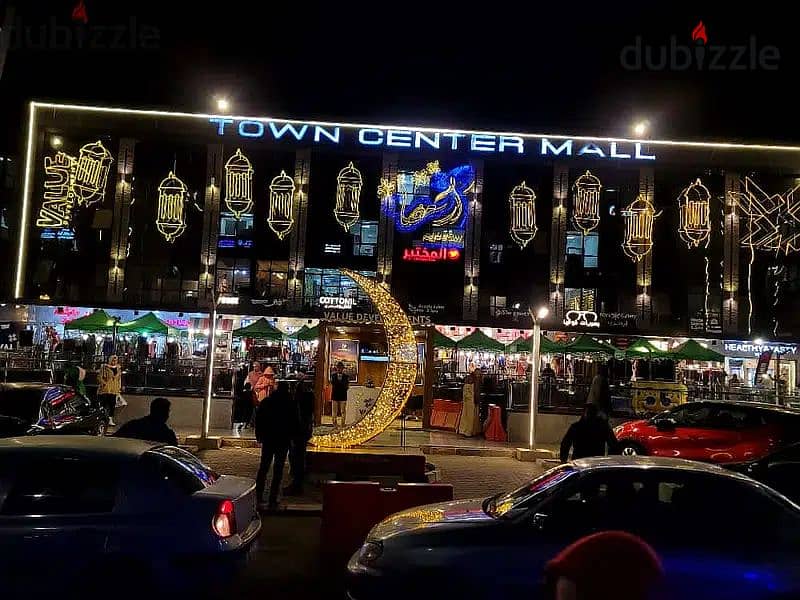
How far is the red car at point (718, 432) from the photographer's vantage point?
12.6 metres

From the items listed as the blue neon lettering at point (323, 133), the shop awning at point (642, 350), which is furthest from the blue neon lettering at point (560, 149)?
the blue neon lettering at point (323, 133)

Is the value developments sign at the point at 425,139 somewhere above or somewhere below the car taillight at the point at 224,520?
above

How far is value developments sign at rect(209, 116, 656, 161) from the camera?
26906mm

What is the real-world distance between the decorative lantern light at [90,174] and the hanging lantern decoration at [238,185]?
188 inches

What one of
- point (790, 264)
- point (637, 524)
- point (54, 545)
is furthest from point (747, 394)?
point (54, 545)

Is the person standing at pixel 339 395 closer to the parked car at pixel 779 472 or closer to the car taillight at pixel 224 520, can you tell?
the parked car at pixel 779 472

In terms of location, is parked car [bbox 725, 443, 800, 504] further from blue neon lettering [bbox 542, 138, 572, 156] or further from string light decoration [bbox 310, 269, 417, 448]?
blue neon lettering [bbox 542, 138, 572, 156]

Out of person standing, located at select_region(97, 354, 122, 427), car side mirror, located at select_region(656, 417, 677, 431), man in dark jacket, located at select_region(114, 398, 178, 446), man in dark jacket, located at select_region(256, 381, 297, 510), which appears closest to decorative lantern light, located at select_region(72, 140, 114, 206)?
person standing, located at select_region(97, 354, 122, 427)

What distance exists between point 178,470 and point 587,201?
76.8ft

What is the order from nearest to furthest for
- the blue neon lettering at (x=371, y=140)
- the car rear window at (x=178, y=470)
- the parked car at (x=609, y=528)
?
the parked car at (x=609, y=528) < the car rear window at (x=178, y=470) < the blue neon lettering at (x=371, y=140)

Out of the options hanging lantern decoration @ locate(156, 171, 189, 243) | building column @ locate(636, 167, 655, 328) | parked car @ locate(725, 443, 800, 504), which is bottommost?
parked car @ locate(725, 443, 800, 504)

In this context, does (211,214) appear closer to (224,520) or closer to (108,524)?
(224,520)

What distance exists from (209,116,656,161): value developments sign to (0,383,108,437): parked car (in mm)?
17128

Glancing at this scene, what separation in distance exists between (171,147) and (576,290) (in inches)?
683
